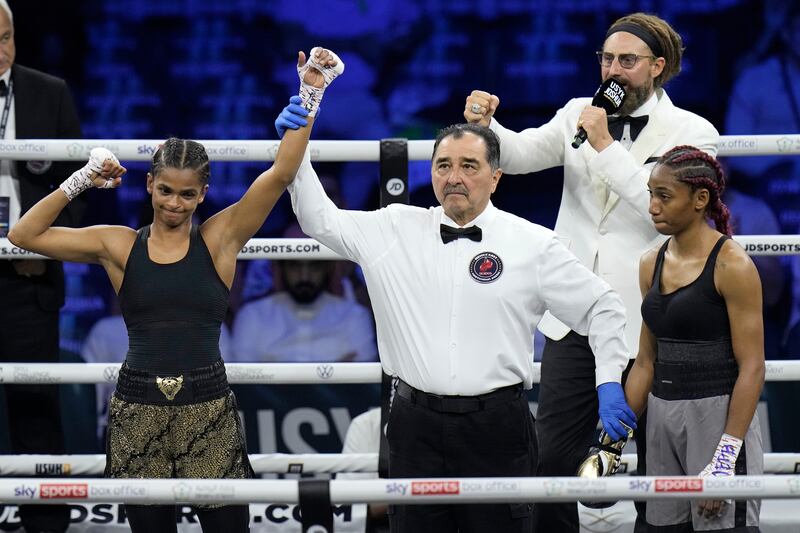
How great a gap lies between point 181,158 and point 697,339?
136 cm

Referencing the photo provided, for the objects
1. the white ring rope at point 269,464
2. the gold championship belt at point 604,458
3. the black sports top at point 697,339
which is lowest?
the white ring rope at point 269,464

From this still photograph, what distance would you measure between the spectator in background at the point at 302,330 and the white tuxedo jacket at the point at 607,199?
5.82 ft

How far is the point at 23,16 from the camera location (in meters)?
5.19

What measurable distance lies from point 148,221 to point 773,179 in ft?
8.61

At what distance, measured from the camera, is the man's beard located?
3.38m

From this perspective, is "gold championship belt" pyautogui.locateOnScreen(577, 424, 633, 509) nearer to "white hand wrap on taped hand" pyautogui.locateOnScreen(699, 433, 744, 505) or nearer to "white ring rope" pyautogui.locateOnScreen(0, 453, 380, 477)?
"white hand wrap on taped hand" pyautogui.locateOnScreen(699, 433, 744, 505)

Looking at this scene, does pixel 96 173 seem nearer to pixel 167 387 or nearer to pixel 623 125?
pixel 167 387

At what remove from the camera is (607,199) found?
11.1 feet

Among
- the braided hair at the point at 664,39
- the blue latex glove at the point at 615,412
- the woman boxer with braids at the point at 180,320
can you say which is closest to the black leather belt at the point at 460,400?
the blue latex glove at the point at 615,412

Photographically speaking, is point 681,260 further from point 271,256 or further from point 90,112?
point 90,112

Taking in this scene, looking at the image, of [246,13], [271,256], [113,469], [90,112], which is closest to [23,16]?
[90,112]

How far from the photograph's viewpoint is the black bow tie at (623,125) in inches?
134

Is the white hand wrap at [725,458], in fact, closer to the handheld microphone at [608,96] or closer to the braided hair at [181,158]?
the handheld microphone at [608,96]

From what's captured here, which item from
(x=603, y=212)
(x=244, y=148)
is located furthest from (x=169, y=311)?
(x=603, y=212)
